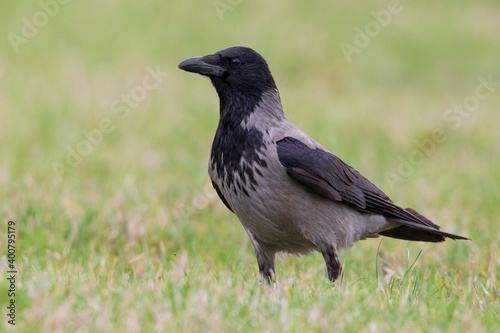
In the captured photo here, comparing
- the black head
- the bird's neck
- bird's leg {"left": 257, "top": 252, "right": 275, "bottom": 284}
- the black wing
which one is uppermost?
the black head

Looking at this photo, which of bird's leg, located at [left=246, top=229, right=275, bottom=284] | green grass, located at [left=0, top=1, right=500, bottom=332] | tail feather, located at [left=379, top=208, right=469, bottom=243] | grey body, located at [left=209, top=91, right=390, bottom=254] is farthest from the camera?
tail feather, located at [left=379, top=208, right=469, bottom=243]

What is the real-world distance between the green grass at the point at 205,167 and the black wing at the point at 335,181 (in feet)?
1.23

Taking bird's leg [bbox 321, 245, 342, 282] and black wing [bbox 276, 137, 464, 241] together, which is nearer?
black wing [bbox 276, 137, 464, 241]

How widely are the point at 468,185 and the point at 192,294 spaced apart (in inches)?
198

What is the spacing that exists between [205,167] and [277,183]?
12.3ft

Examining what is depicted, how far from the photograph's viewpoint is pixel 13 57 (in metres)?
12.1

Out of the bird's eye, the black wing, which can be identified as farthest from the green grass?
the bird's eye

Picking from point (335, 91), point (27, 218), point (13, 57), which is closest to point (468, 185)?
point (27, 218)

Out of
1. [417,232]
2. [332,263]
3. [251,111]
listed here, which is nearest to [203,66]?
[251,111]

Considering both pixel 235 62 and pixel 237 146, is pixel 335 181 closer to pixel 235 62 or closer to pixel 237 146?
pixel 237 146

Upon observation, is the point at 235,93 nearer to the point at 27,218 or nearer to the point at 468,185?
the point at 27,218

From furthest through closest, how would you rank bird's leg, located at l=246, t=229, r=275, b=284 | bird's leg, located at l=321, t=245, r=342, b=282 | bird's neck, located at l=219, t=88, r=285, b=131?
bird's leg, located at l=246, t=229, r=275, b=284, bird's neck, located at l=219, t=88, r=285, b=131, bird's leg, located at l=321, t=245, r=342, b=282

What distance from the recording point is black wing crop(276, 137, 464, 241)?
423 cm

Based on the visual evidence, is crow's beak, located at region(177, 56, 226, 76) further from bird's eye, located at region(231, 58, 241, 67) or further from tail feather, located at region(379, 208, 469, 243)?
tail feather, located at region(379, 208, 469, 243)
